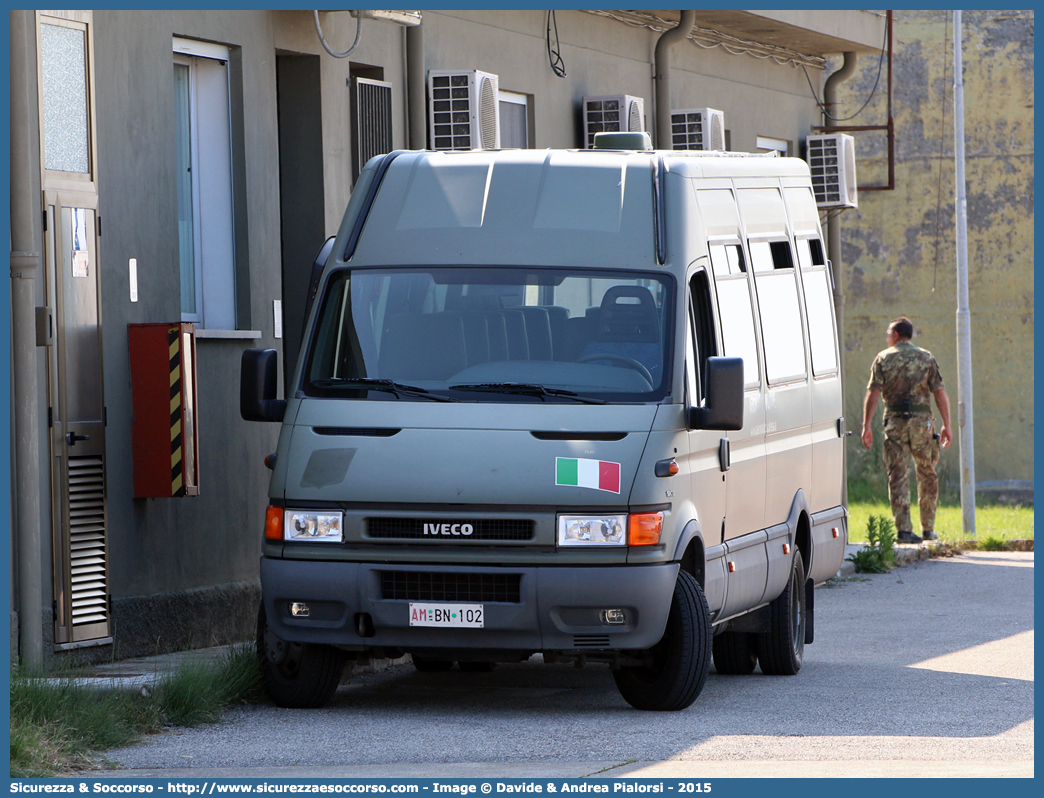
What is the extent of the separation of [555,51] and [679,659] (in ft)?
27.0

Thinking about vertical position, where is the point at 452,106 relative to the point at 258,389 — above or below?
above

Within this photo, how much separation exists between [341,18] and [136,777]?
712 cm

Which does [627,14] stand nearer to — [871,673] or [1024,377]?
[871,673]

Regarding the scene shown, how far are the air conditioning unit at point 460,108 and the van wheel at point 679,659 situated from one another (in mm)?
5833

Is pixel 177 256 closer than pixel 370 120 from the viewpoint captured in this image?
Yes

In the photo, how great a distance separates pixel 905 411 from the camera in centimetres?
1906

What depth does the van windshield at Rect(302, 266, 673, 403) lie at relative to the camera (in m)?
8.85

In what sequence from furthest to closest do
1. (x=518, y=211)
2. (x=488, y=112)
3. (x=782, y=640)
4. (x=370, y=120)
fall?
(x=488, y=112) < (x=370, y=120) < (x=782, y=640) < (x=518, y=211)

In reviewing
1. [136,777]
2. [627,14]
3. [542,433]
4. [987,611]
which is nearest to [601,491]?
[542,433]

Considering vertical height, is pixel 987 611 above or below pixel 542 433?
below

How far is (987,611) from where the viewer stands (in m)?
14.3

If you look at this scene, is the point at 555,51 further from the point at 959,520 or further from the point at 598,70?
the point at 959,520

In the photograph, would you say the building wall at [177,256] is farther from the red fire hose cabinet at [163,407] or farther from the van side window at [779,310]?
the van side window at [779,310]

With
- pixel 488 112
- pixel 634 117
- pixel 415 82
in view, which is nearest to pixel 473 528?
pixel 415 82
